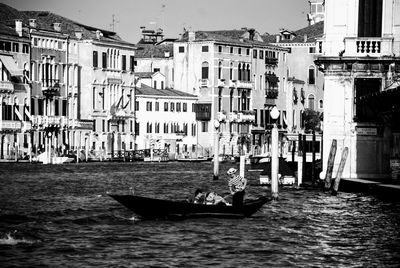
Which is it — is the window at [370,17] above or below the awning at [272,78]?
below

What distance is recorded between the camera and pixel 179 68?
11831 cm

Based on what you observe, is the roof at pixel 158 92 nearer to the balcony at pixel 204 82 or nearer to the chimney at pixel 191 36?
the balcony at pixel 204 82

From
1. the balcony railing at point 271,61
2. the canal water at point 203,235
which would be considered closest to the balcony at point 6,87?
the balcony railing at point 271,61

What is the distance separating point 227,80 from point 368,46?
72280 mm

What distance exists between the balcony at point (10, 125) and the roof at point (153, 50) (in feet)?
82.7

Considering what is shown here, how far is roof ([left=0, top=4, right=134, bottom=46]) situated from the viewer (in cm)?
10006

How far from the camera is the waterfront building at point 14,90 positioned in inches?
3718

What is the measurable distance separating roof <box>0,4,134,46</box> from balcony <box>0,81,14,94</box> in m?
4.65

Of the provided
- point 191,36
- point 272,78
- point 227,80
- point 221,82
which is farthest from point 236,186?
point 272,78

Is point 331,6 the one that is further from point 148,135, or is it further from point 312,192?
point 148,135

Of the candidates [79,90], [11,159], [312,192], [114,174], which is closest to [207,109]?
[79,90]

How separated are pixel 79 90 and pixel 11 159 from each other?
16.6 metres

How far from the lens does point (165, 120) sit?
114 meters

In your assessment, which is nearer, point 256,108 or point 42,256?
point 42,256
